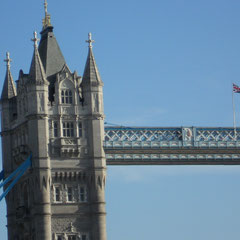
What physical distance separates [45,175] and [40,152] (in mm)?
2575

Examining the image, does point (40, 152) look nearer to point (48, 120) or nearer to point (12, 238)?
point (48, 120)

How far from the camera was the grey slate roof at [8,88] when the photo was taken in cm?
12569

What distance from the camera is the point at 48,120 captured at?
385ft

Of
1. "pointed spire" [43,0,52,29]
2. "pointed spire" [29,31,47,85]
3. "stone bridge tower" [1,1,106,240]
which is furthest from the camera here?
"pointed spire" [43,0,52,29]

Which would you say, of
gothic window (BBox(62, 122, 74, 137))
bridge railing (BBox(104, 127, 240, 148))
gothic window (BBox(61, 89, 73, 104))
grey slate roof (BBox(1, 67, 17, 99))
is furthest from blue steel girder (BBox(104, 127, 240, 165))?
grey slate roof (BBox(1, 67, 17, 99))

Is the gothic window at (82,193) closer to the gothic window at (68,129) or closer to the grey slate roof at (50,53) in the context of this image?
the gothic window at (68,129)

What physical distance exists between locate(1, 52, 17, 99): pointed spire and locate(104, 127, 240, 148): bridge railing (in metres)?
13.1

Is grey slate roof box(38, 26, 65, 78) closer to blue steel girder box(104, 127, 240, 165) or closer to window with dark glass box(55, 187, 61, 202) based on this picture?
blue steel girder box(104, 127, 240, 165)

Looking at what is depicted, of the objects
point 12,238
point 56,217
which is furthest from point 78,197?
point 12,238

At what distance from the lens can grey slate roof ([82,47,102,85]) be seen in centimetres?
11906

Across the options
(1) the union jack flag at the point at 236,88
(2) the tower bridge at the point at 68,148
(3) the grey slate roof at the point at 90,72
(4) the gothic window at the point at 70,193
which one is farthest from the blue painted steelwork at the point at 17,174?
(1) the union jack flag at the point at 236,88

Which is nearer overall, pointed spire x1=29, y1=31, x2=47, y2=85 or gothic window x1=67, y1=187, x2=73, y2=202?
gothic window x1=67, y1=187, x2=73, y2=202

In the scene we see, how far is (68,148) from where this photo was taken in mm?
116938

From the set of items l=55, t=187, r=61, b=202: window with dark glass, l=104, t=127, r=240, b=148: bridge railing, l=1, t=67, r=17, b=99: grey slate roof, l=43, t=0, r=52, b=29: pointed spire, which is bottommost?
l=55, t=187, r=61, b=202: window with dark glass
